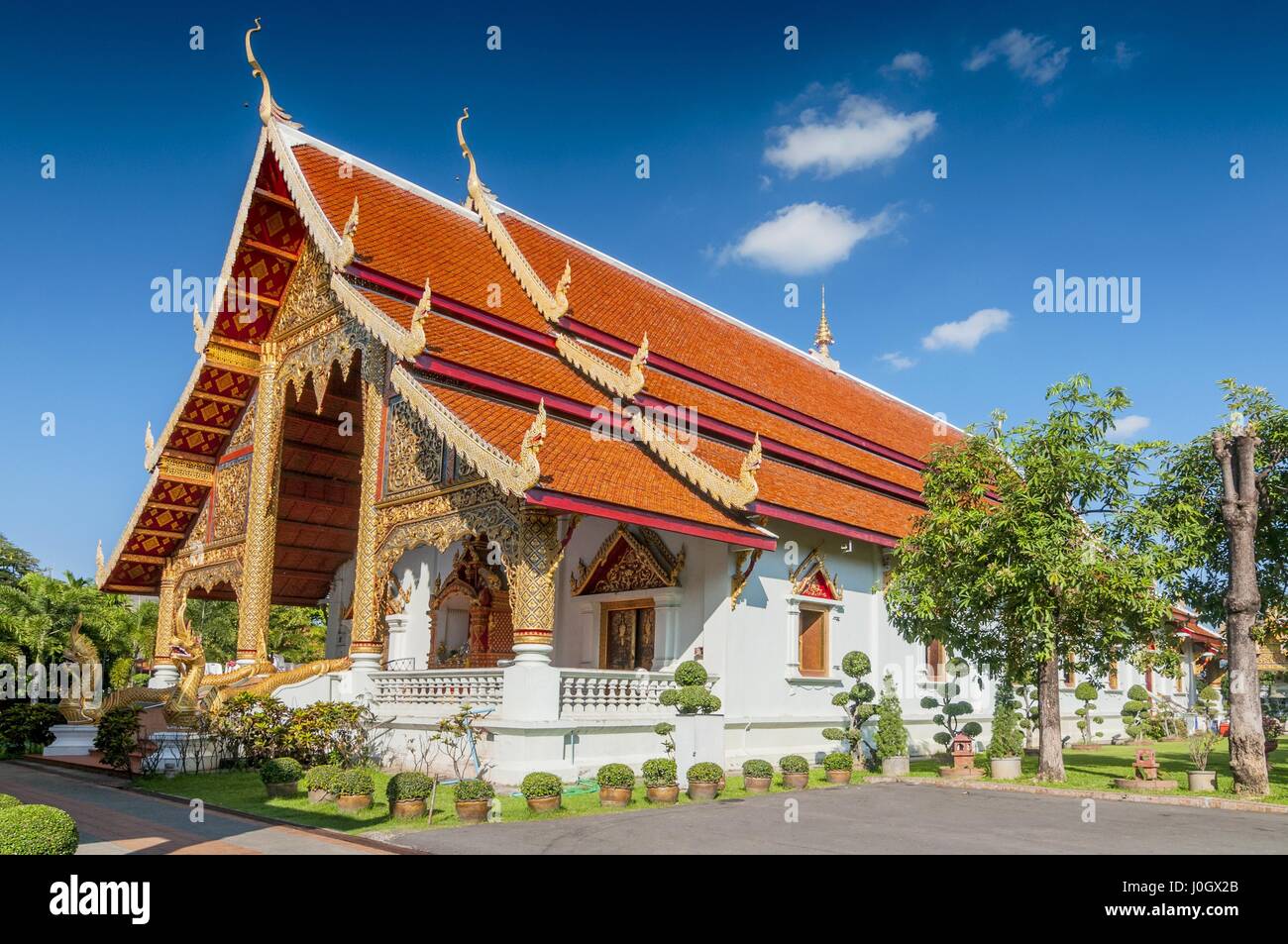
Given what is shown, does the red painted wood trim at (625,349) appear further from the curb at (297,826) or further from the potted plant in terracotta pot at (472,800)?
the potted plant in terracotta pot at (472,800)

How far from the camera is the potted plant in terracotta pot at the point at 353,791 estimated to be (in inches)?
→ 410

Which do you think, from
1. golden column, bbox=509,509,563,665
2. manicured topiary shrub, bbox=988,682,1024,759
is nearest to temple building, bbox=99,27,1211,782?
golden column, bbox=509,509,563,665

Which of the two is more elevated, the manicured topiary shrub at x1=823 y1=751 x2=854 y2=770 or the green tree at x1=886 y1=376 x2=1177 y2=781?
the green tree at x1=886 y1=376 x2=1177 y2=781

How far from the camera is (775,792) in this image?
1278cm

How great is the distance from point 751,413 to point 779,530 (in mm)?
3754

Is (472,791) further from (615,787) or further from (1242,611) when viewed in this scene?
(1242,611)

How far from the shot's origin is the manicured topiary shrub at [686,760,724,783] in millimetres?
11883

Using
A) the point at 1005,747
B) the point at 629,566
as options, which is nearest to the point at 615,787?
the point at 629,566

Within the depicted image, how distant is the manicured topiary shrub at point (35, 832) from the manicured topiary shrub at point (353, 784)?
471 cm

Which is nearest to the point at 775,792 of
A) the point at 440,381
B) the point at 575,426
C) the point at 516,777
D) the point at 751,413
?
the point at 516,777

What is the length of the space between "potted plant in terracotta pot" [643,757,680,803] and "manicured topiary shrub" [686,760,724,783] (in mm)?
264

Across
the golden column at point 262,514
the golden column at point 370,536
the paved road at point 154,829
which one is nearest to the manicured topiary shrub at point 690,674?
the golden column at point 370,536

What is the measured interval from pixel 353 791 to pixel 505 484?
3.63 m

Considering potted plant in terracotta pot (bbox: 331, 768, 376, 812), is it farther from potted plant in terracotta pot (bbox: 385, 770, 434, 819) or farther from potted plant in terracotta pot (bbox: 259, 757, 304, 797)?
potted plant in terracotta pot (bbox: 259, 757, 304, 797)
